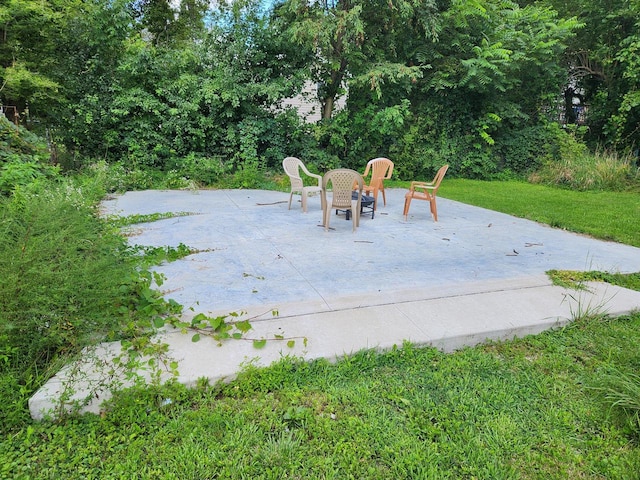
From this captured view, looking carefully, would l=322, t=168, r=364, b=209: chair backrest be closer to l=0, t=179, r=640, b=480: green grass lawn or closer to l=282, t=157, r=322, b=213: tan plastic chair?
l=282, t=157, r=322, b=213: tan plastic chair

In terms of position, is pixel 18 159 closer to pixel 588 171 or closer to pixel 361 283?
pixel 361 283

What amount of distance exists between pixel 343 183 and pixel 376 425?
342cm

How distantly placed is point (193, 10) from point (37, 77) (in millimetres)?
10346

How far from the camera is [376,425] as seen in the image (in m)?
1.64

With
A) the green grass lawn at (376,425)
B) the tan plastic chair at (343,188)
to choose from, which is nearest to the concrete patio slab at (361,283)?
the green grass lawn at (376,425)

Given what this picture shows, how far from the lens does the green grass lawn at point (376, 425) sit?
1.43 metres

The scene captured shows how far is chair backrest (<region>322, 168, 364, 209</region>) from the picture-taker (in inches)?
183

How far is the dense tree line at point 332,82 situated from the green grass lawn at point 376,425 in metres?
7.64

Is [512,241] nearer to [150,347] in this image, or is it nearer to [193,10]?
[150,347]

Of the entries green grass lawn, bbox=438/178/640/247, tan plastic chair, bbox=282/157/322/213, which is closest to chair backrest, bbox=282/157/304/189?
tan plastic chair, bbox=282/157/322/213

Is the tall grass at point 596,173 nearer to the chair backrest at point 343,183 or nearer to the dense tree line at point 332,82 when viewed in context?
the dense tree line at point 332,82

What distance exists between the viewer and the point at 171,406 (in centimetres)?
172

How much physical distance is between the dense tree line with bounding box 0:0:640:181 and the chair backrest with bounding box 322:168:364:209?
4.94m

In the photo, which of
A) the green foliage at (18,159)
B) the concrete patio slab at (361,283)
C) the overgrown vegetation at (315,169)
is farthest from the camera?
the green foliage at (18,159)
